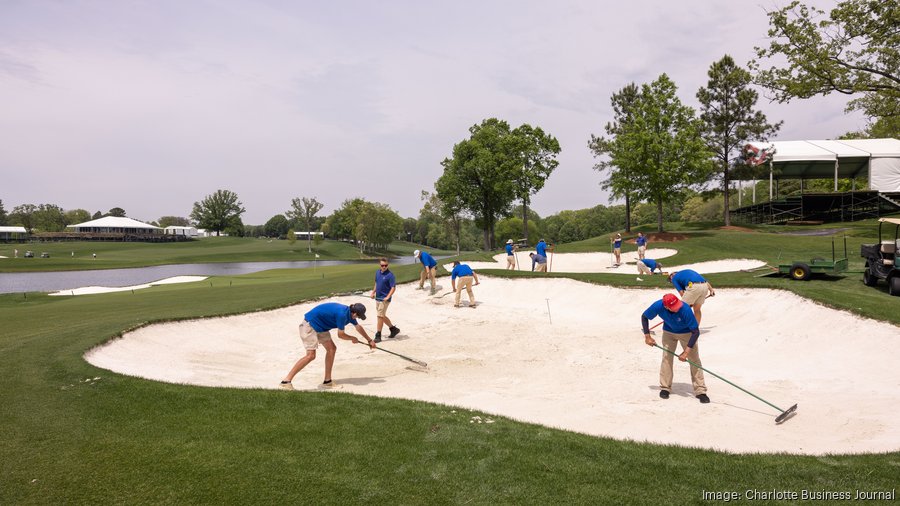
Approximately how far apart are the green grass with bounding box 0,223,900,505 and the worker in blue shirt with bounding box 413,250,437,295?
12674 mm

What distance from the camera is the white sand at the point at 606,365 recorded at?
8.54 m

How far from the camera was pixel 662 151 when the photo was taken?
154 ft

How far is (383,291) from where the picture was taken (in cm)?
1630

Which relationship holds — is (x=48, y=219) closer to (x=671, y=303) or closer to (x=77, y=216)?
(x=77, y=216)

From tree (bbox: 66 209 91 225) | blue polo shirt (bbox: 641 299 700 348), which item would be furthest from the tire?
tree (bbox: 66 209 91 225)

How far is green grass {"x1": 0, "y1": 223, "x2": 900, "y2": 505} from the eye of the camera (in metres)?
5.68

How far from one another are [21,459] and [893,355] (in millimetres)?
16936

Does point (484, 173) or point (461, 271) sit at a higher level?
point (484, 173)

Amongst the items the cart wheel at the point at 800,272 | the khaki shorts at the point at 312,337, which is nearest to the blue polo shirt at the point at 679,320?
the khaki shorts at the point at 312,337

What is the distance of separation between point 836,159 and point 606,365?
60758mm

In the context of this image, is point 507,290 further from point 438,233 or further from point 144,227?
point 144,227

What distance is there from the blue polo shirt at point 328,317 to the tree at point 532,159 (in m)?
51.9

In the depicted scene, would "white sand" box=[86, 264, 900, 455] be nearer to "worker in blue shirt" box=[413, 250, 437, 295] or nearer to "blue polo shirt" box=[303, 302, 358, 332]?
"blue polo shirt" box=[303, 302, 358, 332]

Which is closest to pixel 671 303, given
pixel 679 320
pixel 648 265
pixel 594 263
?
pixel 679 320
